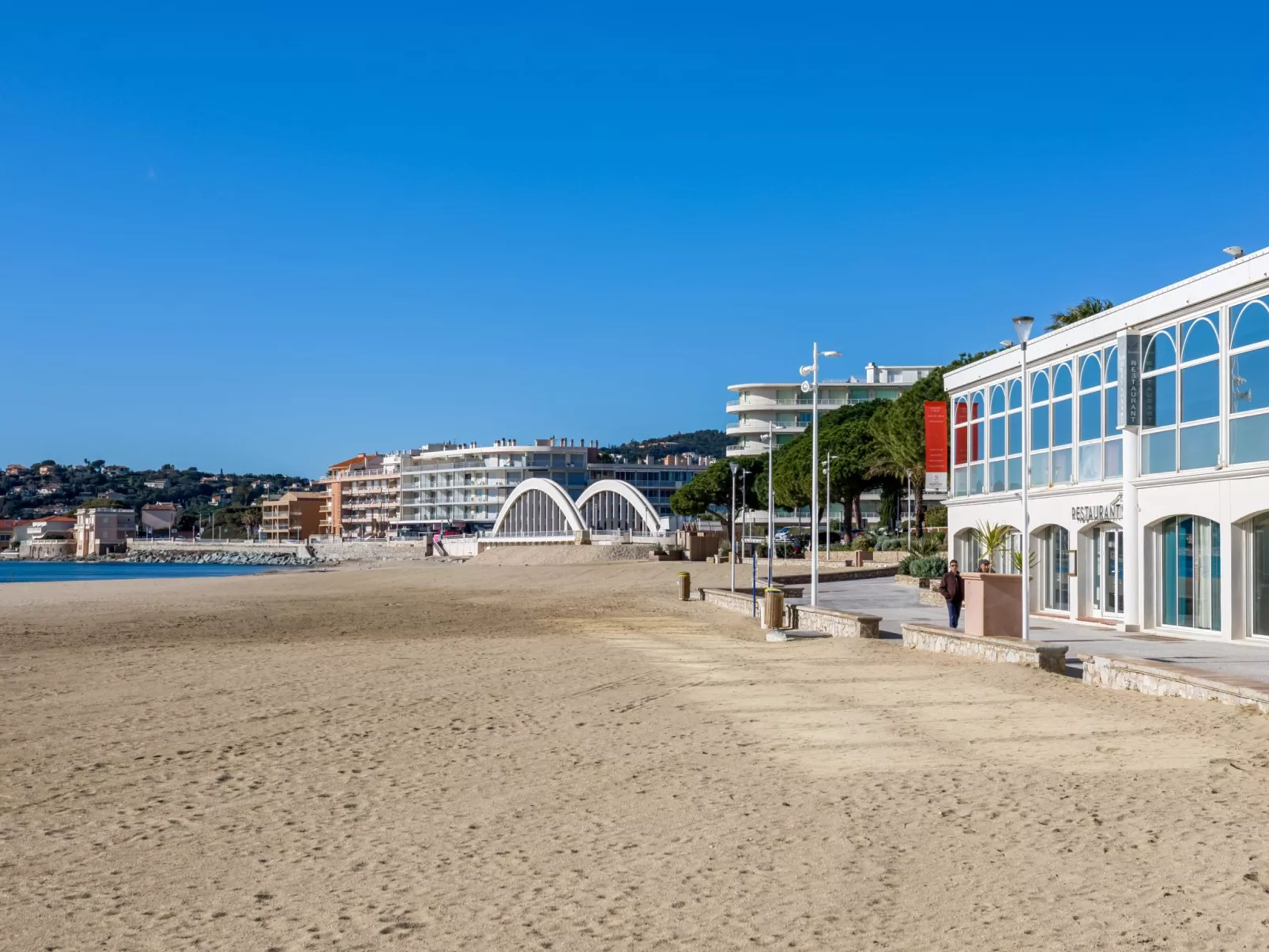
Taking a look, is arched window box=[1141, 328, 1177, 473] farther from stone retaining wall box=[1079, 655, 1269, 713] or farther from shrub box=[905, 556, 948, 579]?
shrub box=[905, 556, 948, 579]

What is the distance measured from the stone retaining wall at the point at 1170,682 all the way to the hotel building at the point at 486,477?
156 m

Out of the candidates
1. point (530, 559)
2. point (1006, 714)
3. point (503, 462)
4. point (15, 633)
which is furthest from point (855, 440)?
point (503, 462)

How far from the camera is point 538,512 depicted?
151375 millimetres

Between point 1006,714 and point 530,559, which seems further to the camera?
point 530,559

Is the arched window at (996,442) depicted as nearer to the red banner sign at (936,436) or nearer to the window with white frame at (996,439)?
the window with white frame at (996,439)

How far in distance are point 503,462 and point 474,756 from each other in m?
168

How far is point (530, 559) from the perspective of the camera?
10625 centimetres

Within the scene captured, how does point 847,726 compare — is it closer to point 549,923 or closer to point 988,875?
point 988,875

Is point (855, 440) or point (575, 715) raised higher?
point (855, 440)

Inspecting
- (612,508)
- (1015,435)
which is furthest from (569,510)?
(1015,435)

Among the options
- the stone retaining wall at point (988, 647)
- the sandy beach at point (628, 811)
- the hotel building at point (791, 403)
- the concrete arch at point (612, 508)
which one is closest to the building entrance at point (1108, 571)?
the stone retaining wall at point (988, 647)

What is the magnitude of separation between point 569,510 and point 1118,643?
123m

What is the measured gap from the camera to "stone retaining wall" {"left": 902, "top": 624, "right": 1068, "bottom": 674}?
17.4 m

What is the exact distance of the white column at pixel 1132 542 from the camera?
2388 centimetres
